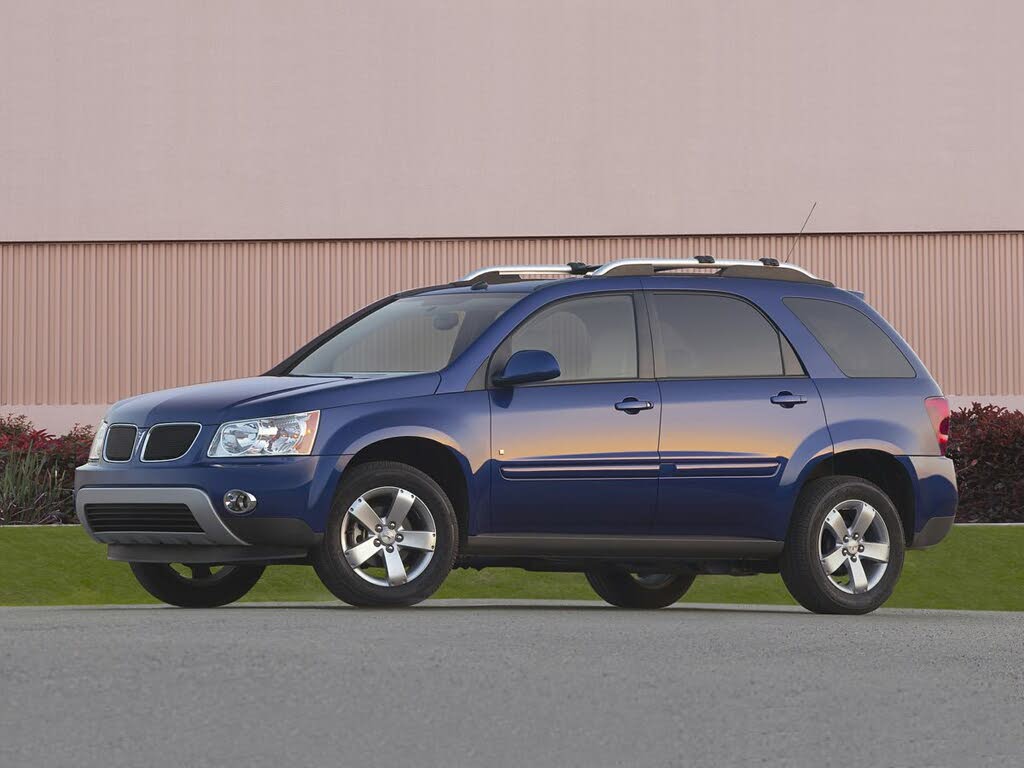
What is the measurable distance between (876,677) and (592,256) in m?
14.0

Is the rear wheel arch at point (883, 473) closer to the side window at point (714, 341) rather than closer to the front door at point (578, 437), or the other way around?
the side window at point (714, 341)

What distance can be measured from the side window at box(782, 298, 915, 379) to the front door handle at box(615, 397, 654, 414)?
1.35 metres

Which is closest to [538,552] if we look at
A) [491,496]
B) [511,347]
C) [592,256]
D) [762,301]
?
[491,496]

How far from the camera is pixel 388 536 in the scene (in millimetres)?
9555

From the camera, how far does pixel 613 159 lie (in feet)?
70.1

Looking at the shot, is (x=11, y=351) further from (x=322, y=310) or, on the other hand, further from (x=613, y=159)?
(x=613, y=159)

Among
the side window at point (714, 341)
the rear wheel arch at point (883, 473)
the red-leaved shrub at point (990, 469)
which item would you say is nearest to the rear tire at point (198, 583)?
the side window at point (714, 341)

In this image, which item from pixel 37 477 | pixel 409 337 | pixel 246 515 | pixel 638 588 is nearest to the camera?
pixel 246 515

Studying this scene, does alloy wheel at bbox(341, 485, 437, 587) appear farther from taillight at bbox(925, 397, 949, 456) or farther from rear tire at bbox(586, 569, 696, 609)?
taillight at bbox(925, 397, 949, 456)

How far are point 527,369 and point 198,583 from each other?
2.80 metres

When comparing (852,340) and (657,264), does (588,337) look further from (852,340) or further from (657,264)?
(852,340)

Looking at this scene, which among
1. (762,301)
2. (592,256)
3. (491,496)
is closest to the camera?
(491,496)

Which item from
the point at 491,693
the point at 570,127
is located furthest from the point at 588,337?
the point at 570,127

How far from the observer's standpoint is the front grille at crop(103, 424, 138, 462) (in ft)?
32.4
